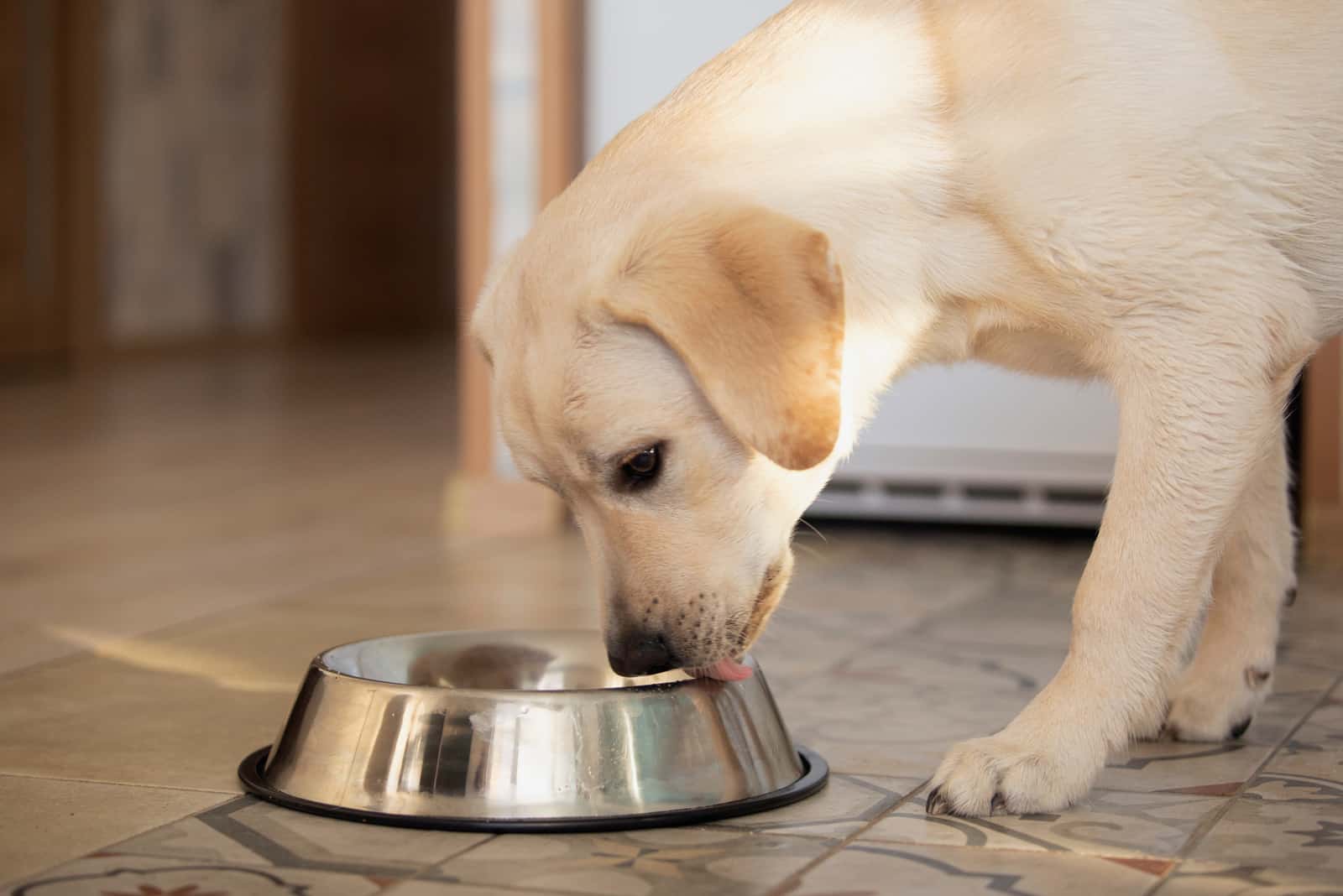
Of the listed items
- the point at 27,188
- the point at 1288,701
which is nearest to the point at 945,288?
the point at 1288,701

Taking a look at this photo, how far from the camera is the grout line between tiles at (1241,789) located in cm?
201

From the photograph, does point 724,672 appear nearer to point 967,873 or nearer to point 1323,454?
point 967,873

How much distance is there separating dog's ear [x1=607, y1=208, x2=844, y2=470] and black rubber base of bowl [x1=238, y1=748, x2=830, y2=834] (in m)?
0.41

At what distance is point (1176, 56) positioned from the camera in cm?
230

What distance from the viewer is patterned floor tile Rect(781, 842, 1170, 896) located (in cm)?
186

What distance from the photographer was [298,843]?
6.64 ft

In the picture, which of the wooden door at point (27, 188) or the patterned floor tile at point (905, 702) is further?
the wooden door at point (27, 188)

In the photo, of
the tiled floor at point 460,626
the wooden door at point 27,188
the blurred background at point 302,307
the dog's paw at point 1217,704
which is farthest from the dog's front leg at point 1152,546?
the wooden door at point 27,188

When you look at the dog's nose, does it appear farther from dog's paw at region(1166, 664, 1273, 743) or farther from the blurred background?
the blurred background

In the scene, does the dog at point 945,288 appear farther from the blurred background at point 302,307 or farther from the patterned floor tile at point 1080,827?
the blurred background at point 302,307

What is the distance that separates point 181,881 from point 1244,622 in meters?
1.57

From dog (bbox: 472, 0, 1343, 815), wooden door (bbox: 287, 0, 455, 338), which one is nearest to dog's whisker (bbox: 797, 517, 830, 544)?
dog (bbox: 472, 0, 1343, 815)

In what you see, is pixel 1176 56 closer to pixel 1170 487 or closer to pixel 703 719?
pixel 1170 487

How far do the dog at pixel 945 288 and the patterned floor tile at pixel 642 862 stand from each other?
0.24 metres
